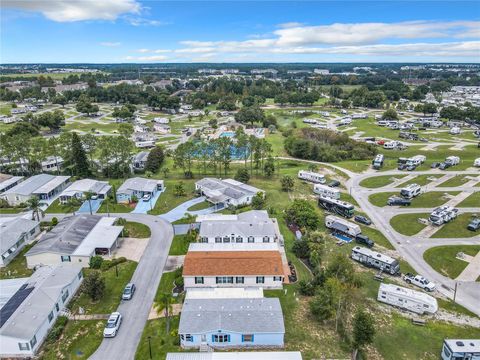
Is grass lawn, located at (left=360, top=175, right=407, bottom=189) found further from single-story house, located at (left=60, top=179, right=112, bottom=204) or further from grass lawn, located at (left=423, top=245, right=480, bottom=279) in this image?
single-story house, located at (left=60, top=179, right=112, bottom=204)

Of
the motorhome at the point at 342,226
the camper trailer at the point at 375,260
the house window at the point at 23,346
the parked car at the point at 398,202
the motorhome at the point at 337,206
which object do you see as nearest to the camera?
the house window at the point at 23,346

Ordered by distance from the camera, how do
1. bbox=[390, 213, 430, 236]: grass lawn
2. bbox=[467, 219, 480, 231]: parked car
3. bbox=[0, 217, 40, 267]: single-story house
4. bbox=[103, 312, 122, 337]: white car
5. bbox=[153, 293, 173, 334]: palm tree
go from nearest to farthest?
bbox=[103, 312, 122, 337]: white car < bbox=[153, 293, 173, 334]: palm tree < bbox=[0, 217, 40, 267]: single-story house < bbox=[467, 219, 480, 231]: parked car < bbox=[390, 213, 430, 236]: grass lawn

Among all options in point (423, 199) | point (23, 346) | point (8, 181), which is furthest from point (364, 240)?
point (8, 181)

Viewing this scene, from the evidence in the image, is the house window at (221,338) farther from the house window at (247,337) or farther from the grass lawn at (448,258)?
the grass lawn at (448,258)

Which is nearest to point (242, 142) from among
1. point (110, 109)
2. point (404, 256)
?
point (404, 256)

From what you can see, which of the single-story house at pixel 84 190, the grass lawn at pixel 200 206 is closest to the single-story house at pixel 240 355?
the grass lawn at pixel 200 206

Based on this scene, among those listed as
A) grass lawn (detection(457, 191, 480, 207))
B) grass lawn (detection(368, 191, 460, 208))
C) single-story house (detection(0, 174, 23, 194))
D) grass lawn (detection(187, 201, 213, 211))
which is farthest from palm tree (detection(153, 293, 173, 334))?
grass lawn (detection(457, 191, 480, 207))
